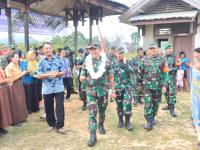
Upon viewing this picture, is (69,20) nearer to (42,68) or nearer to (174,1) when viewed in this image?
(174,1)

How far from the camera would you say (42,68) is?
14.4 ft

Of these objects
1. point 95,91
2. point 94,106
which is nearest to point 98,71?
point 95,91

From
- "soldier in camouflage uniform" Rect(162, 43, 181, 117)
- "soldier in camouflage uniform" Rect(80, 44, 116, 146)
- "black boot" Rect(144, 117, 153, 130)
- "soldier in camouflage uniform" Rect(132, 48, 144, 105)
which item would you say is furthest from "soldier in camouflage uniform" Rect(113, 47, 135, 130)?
"soldier in camouflage uniform" Rect(132, 48, 144, 105)

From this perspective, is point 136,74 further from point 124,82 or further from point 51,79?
point 51,79

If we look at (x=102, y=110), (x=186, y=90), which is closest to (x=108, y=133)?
(x=102, y=110)

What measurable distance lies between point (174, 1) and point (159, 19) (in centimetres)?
152

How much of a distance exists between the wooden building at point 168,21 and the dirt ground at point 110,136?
203 inches

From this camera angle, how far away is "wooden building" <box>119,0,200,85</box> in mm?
9352

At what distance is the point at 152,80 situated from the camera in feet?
15.5

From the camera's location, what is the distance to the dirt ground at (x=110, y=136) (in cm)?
388

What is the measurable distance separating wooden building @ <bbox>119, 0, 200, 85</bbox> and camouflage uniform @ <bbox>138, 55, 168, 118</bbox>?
5061 mm

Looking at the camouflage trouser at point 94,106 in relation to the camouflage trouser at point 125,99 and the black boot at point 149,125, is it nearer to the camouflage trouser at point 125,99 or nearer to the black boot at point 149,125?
the camouflage trouser at point 125,99

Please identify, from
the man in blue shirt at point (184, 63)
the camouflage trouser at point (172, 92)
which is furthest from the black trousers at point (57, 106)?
the man in blue shirt at point (184, 63)

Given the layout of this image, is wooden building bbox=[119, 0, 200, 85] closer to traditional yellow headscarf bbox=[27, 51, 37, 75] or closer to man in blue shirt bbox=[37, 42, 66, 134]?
traditional yellow headscarf bbox=[27, 51, 37, 75]
